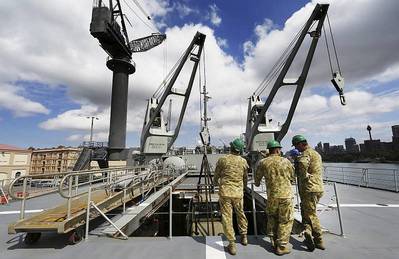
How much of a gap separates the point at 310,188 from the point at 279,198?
0.64 meters

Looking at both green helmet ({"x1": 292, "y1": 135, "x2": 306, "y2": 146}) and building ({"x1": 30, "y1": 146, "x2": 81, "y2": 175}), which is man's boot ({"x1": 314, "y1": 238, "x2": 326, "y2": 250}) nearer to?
green helmet ({"x1": 292, "y1": 135, "x2": 306, "y2": 146})

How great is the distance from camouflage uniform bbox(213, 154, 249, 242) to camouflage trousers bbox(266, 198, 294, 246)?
458 millimetres

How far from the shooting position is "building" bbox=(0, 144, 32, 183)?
3519 cm

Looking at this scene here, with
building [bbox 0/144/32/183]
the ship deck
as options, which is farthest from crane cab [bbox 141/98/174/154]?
building [bbox 0/144/32/183]

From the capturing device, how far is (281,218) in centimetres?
347

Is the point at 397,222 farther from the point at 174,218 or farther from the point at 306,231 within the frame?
the point at 174,218

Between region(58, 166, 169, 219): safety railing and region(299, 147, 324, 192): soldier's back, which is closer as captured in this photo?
region(299, 147, 324, 192): soldier's back

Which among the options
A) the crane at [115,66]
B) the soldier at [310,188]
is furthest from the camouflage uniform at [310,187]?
the crane at [115,66]

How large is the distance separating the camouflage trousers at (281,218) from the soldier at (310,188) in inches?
15.4

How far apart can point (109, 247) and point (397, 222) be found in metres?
6.36

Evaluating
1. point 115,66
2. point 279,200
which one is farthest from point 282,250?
point 115,66

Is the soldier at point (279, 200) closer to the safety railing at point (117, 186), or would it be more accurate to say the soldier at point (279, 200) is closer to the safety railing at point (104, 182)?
the safety railing at point (117, 186)

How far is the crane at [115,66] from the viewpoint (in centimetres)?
2302

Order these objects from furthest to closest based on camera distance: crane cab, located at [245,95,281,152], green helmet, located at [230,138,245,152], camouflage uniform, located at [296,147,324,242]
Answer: crane cab, located at [245,95,281,152]
green helmet, located at [230,138,245,152]
camouflage uniform, located at [296,147,324,242]
